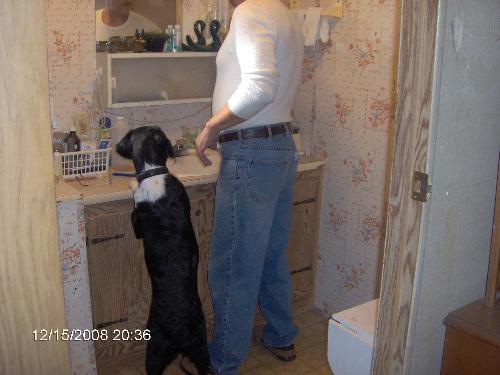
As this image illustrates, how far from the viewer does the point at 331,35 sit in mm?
2840

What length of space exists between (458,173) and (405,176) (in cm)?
16

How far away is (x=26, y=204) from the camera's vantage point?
3.52 feet

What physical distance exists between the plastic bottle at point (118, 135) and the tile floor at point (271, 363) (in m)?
0.86

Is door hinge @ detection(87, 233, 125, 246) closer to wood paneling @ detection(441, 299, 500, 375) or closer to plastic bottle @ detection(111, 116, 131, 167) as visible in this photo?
plastic bottle @ detection(111, 116, 131, 167)

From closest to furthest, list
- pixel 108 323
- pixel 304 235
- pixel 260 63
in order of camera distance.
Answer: pixel 260 63 → pixel 108 323 → pixel 304 235

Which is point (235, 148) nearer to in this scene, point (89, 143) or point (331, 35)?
point (89, 143)

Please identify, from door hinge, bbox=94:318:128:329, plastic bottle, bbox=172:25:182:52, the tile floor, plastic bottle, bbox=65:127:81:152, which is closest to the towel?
plastic bottle, bbox=172:25:182:52

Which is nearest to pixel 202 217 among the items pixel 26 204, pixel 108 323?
pixel 108 323

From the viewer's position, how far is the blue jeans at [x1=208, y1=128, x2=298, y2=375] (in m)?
2.14

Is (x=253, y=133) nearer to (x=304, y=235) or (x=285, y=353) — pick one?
(x=304, y=235)

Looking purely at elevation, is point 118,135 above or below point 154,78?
below

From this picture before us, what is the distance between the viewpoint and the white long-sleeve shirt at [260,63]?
1934mm

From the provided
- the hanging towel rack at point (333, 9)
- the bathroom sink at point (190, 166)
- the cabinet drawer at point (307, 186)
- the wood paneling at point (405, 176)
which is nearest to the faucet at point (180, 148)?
the bathroom sink at point (190, 166)

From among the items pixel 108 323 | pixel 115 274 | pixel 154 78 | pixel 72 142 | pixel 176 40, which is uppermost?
pixel 176 40
